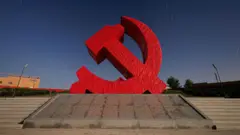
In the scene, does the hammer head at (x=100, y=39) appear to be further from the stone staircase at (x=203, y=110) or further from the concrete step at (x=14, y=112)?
the concrete step at (x=14, y=112)

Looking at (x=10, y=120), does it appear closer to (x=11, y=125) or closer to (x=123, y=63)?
(x=11, y=125)

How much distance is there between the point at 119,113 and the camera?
19.6 ft

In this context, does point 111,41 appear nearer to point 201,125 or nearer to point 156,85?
point 156,85

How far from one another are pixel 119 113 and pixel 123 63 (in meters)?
3.13

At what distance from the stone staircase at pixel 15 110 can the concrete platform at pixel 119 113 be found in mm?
762

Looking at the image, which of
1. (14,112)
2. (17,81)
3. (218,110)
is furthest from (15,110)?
(17,81)

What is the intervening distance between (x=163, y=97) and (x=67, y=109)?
3356 millimetres

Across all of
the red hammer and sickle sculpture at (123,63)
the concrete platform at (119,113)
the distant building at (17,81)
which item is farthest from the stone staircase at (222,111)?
the distant building at (17,81)

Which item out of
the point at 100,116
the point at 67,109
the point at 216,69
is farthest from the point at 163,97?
the point at 216,69

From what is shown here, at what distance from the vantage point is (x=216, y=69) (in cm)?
2183

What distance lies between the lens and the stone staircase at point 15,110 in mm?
6090

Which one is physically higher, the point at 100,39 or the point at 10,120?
the point at 100,39

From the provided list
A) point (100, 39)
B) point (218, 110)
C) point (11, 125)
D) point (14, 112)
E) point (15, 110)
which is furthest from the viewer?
point (100, 39)

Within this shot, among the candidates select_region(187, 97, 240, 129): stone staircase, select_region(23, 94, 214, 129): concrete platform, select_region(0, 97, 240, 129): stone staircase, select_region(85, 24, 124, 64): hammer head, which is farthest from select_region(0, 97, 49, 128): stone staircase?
select_region(187, 97, 240, 129): stone staircase
